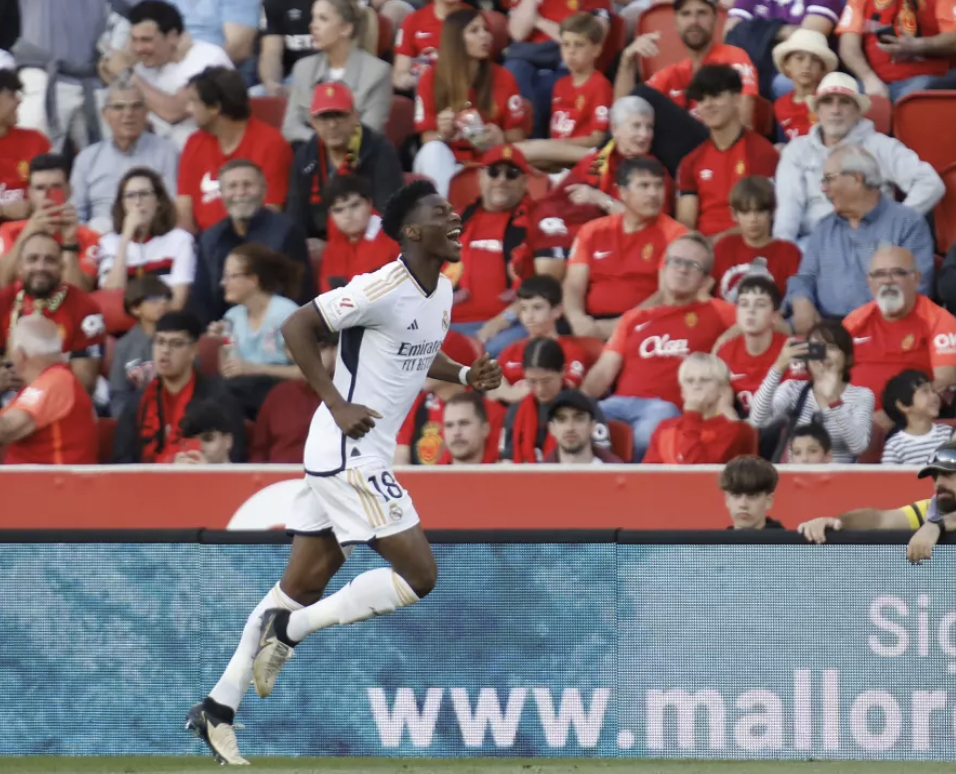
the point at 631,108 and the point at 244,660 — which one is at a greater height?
the point at 631,108

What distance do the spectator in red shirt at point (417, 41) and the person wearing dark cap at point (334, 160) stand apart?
37.8 inches

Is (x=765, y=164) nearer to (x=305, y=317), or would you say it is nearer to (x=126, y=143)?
→ (x=126, y=143)

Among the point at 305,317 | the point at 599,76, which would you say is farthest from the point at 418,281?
the point at 599,76

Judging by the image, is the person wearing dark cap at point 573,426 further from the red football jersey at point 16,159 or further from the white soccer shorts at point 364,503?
the red football jersey at point 16,159

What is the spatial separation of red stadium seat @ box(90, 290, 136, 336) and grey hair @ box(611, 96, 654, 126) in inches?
122

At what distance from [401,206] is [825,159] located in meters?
4.33

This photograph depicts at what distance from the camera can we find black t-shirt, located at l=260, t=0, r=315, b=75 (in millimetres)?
12430

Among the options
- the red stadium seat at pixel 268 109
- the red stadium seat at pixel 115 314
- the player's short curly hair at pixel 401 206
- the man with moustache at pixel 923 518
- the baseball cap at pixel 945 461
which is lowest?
the red stadium seat at pixel 115 314

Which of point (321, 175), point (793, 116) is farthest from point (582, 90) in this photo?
point (321, 175)

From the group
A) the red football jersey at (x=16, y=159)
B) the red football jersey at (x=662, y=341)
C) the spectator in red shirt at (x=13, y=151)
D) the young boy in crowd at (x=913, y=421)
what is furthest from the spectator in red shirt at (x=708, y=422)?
the red football jersey at (x=16, y=159)

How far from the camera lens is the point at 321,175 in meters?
11.2

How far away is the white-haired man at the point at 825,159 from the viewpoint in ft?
33.7

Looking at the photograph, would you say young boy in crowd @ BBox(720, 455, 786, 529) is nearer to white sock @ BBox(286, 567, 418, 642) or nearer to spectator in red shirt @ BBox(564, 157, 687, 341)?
white sock @ BBox(286, 567, 418, 642)

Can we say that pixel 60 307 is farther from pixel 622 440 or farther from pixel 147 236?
pixel 622 440
